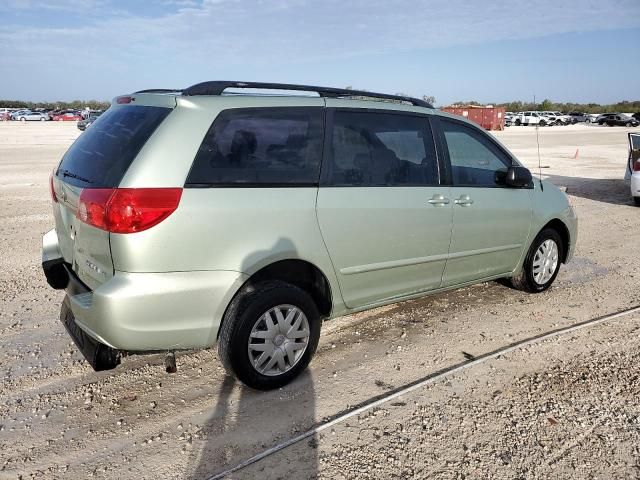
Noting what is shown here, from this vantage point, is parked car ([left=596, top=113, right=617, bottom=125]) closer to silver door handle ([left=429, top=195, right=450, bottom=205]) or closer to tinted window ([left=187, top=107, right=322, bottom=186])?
silver door handle ([left=429, top=195, right=450, bottom=205])

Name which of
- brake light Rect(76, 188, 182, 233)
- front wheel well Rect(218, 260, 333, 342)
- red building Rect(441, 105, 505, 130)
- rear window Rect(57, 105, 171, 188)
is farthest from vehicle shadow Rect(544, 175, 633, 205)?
red building Rect(441, 105, 505, 130)

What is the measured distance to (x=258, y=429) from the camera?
3.10 m

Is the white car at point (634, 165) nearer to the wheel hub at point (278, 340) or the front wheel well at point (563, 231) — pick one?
the front wheel well at point (563, 231)

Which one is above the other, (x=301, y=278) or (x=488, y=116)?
(x=488, y=116)

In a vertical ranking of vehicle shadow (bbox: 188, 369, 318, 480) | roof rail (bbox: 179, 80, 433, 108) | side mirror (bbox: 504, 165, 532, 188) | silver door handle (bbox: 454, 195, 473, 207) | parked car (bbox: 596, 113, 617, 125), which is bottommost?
vehicle shadow (bbox: 188, 369, 318, 480)

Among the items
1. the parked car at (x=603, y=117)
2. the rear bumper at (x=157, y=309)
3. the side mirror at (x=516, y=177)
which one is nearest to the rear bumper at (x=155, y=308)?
the rear bumper at (x=157, y=309)

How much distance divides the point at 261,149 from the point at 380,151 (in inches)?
38.8

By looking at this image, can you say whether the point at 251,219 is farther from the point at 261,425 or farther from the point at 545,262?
the point at 545,262

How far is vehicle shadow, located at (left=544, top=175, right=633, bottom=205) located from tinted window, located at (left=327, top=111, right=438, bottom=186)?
8.33 m

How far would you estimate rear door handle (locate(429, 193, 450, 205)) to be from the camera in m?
4.14

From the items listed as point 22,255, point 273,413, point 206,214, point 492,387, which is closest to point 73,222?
point 206,214

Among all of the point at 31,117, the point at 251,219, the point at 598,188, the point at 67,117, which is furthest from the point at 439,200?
the point at 31,117

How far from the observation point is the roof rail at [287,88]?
3338 mm

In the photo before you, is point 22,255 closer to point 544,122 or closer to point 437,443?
point 437,443
